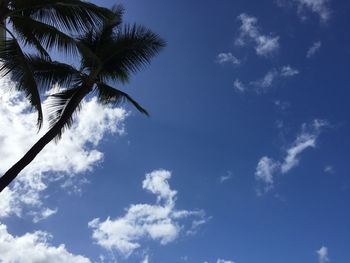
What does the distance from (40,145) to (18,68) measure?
205cm

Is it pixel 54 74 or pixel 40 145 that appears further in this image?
pixel 54 74

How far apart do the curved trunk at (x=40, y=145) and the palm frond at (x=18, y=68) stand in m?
0.44

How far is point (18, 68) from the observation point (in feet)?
44.1

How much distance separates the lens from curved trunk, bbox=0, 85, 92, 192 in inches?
491

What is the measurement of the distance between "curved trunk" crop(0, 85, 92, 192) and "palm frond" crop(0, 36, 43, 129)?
436 millimetres

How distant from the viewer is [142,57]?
17.0 meters

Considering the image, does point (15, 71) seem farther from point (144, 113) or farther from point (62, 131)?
point (144, 113)

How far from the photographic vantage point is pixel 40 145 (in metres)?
13.9

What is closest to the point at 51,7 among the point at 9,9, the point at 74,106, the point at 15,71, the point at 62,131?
the point at 9,9

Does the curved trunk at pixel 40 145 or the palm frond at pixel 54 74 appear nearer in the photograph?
the curved trunk at pixel 40 145

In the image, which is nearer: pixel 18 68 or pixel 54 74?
A: pixel 18 68

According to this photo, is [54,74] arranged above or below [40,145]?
above

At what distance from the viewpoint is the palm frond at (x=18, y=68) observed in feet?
42.8

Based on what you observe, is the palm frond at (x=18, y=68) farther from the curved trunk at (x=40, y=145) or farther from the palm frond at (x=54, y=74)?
the palm frond at (x=54, y=74)
